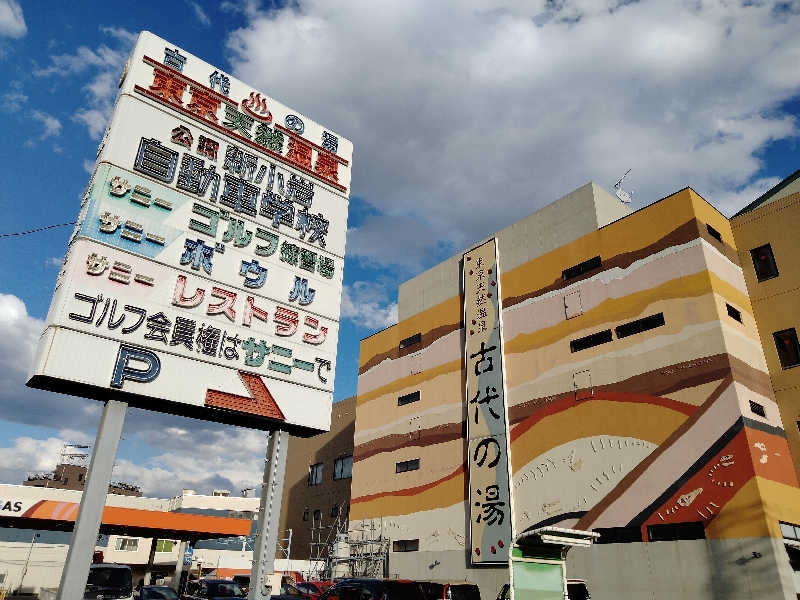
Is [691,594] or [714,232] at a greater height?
[714,232]

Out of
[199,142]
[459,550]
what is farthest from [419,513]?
[199,142]

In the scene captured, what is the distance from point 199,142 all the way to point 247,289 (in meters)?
4.90

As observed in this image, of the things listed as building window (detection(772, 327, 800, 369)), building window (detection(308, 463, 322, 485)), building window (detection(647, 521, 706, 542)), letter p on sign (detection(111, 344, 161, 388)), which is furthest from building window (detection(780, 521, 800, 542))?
building window (detection(308, 463, 322, 485))

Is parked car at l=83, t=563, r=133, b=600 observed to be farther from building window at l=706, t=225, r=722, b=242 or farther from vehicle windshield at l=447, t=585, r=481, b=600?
building window at l=706, t=225, r=722, b=242

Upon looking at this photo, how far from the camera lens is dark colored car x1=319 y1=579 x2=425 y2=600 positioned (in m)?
12.6

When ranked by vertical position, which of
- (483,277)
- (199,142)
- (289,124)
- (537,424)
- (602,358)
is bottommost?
(537,424)

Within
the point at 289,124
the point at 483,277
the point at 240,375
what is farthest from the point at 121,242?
the point at 483,277

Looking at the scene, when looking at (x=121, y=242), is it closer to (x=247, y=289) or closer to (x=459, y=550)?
(x=247, y=289)

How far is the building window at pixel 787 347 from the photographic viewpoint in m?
25.2

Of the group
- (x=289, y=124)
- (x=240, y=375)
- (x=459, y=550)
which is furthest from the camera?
(x=459, y=550)

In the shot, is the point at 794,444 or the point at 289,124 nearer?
the point at 289,124

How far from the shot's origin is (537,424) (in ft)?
96.9

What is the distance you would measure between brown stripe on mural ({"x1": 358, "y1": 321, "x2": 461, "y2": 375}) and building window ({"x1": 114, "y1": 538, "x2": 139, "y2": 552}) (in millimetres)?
34675

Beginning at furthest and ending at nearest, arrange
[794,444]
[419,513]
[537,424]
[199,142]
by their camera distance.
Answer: [419,513], [537,424], [794,444], [199,142]
